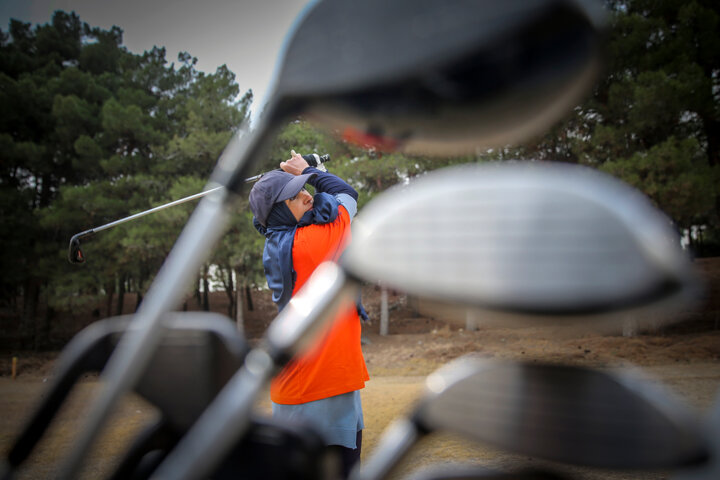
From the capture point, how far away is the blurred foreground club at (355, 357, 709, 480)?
0.49 m

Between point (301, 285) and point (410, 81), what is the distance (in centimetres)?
151

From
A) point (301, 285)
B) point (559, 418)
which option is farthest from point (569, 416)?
point (301, 285)

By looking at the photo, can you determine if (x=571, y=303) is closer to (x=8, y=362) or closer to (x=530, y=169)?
(x=530, y=169)

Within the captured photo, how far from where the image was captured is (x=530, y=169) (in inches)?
15.9

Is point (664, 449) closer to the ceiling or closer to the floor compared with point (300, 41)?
closer to the floor

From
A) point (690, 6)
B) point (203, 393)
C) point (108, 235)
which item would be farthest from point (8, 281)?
point (690, 6)

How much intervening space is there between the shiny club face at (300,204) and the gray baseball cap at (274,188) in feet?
0.56

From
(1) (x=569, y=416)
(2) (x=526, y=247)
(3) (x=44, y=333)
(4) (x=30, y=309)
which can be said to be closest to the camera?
(2) (x=526, y=247)

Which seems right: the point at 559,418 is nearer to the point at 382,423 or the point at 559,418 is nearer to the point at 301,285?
the point at 301,285

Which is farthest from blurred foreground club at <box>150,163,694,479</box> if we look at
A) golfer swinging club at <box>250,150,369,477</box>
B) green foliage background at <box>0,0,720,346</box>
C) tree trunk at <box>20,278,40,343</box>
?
tree trunk at <box>20,278,40,343</box>

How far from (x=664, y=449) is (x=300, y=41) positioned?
66 cm

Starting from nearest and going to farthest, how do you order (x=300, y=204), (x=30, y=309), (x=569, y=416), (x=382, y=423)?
(x=569, y=416)
(x=300, y=204)
(x=382, y=423)
(x=30, y=309)

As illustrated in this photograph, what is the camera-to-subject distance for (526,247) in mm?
366

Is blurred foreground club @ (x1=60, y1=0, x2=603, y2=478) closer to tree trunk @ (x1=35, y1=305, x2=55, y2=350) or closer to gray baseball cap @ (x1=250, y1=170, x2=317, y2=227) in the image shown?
gray baseball cap @ (x1=250, y1=170, x2=317, y2=227)
